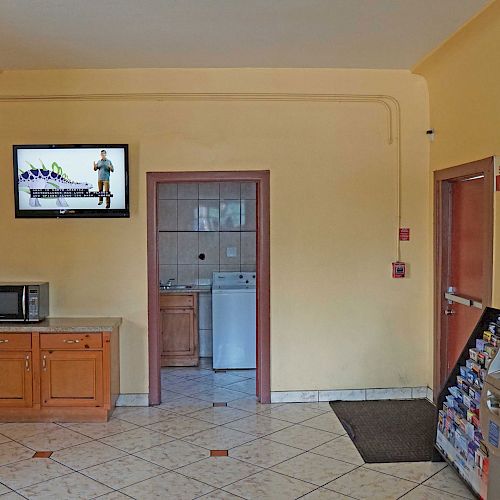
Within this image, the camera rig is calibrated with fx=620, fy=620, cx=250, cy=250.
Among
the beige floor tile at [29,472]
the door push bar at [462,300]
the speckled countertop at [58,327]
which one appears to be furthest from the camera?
the speckled countertop at [58,327]

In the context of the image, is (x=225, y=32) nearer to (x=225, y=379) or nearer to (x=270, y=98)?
(x=270, y=98)

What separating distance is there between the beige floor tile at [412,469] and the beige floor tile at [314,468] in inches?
7.4

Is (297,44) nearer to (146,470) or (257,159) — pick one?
(257,159)

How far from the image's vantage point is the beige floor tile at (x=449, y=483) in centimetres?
362

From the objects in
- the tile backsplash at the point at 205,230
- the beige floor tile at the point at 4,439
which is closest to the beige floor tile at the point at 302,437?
the beige floor tile at the point at 4,439

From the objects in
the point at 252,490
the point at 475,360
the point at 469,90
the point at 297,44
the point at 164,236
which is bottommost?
the point at 252,490

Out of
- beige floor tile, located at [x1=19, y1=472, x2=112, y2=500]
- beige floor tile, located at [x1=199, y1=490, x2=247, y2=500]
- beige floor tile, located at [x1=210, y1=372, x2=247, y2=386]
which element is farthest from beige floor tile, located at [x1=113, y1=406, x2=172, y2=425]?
beige floor tile, located at [x1=199, y1=490, x2=247, y2=500]

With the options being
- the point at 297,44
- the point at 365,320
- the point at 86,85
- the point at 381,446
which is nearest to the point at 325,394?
the point at 365,320

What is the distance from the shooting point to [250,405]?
17.7 feet

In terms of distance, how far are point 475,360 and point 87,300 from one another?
3.24 meters

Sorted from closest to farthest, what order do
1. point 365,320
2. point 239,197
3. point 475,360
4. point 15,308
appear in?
point 475,360
point 15,308
point 365,320
point 239,197

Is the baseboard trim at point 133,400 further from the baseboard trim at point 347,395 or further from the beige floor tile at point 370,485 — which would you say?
the beige floor tile at point 370,485

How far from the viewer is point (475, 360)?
12.0ft

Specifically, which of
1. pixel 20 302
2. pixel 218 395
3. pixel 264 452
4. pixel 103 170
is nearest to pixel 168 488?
pixel 264 452
